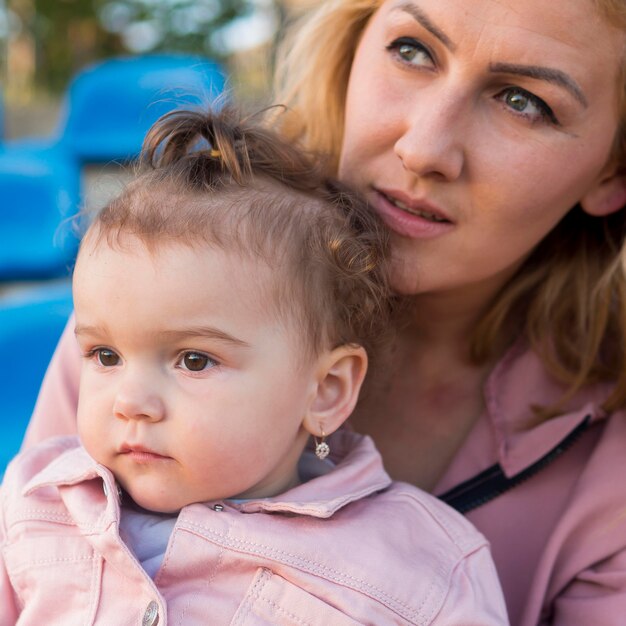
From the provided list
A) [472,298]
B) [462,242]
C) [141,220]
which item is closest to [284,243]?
[141,220]

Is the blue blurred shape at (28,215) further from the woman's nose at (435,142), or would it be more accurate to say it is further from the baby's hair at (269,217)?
the woman's nose at (435,142)

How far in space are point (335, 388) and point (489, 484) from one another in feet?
1.71

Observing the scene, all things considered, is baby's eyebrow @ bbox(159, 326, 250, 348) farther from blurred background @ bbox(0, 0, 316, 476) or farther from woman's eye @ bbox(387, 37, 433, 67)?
woman's eye @ bbox(387, 37, 433, 67)

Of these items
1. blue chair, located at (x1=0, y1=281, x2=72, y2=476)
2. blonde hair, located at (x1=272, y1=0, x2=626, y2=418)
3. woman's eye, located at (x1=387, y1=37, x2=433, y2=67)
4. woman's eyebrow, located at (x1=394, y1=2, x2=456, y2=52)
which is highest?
woman's eyebrow, located at (x1=394, y1=2, x2=456, y2=52)

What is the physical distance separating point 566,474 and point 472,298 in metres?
0.46

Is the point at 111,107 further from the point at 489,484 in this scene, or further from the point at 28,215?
the point at 489,484

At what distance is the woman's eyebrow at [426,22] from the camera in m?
1.72

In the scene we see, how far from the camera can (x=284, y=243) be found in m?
1.55

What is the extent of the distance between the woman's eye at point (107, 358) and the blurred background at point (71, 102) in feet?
1.05

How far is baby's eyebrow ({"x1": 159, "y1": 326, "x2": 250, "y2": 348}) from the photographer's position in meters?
1.42

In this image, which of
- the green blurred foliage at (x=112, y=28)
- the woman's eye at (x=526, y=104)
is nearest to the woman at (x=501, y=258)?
the woman's eye at (x=526, y=104)

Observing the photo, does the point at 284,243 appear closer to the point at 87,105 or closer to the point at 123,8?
the point at 87,105

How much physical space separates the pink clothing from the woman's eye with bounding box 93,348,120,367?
18cm

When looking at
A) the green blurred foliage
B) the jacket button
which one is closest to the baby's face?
the jacket button
